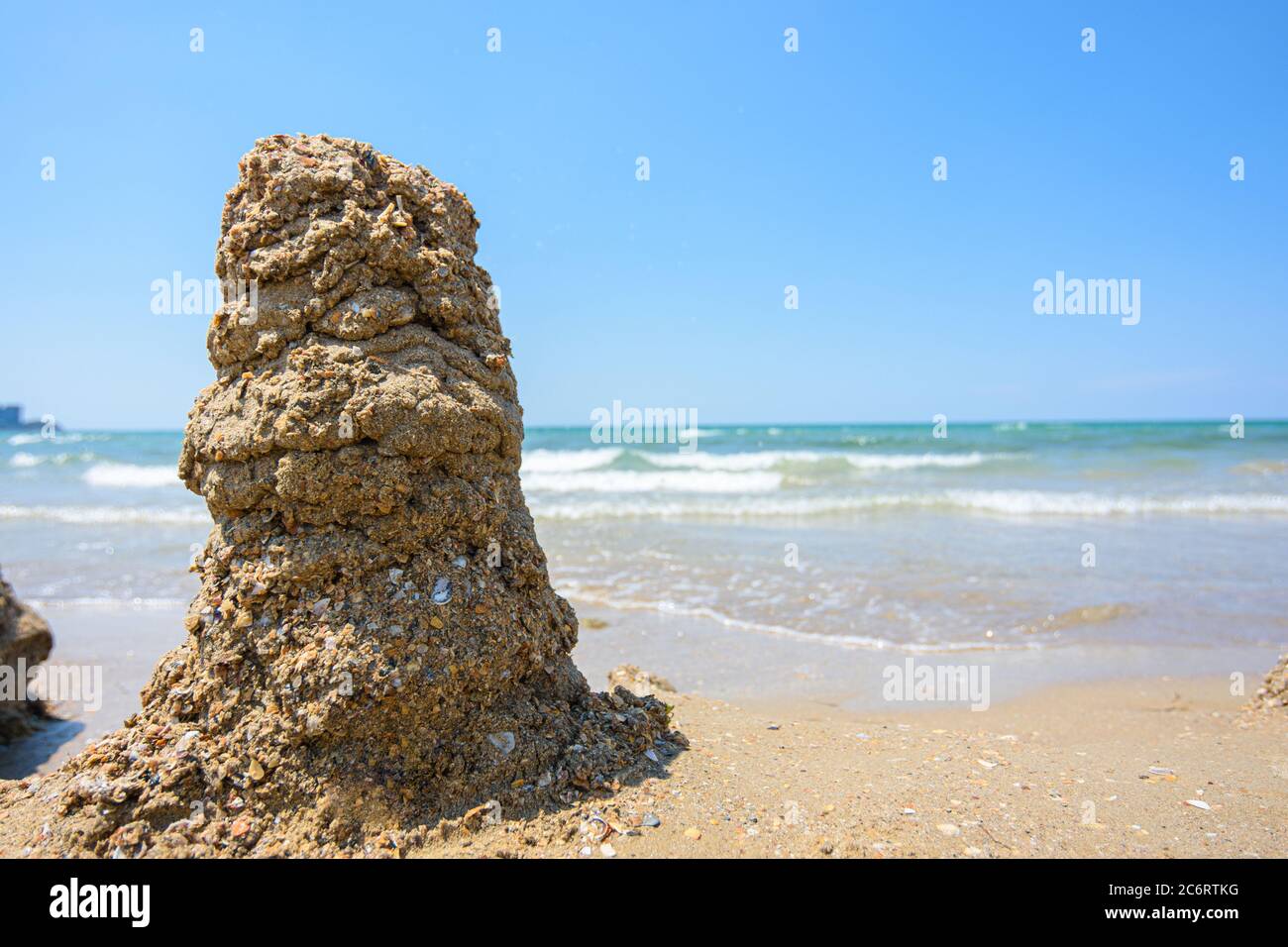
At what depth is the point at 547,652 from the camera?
3.09 meters

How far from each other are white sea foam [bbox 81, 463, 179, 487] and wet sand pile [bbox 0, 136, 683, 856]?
74.2 ft

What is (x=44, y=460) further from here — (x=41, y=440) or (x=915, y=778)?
(x=915, y=778)

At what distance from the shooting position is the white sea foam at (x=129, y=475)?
74.6ft

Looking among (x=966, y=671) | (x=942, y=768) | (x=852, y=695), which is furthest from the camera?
(x=966, y=671)

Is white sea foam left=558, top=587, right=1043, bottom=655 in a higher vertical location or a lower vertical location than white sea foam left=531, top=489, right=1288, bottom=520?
lower

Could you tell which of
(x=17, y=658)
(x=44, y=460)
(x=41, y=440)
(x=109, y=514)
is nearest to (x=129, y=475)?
(x=44, y=460)

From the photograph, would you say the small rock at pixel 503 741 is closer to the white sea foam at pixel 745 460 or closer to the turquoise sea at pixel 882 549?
the turquoise sea at pixel 882 549

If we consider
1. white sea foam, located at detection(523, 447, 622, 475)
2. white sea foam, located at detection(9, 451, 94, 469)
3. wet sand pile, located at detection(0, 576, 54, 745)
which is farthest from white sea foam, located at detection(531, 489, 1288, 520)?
white sea foam, located at detection(9, 451, 94, 469)

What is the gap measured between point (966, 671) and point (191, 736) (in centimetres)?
510

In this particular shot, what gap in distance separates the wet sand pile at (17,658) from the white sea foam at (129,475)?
19.3 meters

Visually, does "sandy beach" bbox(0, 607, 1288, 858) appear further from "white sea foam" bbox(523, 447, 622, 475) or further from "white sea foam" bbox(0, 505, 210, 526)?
"white sea foam" bbox(523, 447, 622, 475)

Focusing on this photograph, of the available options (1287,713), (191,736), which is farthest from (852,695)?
(191,736)

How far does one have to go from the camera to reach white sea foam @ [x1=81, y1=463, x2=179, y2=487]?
896 inches
